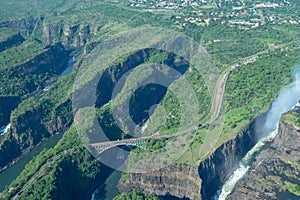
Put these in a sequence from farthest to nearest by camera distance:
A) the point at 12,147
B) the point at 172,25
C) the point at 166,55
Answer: the point at 172,25 < the point at 166,55 < the point at 12,147

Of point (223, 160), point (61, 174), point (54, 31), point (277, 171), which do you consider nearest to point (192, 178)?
point (223, 160)

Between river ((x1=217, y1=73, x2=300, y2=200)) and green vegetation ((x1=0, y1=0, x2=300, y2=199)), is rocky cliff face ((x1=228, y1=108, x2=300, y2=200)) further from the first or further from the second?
green vegetation ((x1=0, y1=0, x2=300, y2=199))

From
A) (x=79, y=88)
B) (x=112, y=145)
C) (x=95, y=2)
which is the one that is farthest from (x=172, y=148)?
(x=95, y=2)

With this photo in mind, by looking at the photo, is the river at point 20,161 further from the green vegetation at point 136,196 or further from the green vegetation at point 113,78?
the green vegetation at point 136,196

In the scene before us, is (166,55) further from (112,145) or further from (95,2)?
(95,2)

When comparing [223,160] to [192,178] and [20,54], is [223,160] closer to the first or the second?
[192,178]

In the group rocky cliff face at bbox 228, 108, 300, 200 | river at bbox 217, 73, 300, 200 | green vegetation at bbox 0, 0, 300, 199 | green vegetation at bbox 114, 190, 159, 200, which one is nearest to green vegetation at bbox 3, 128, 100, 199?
green vegetation at bbox 0, 0, 300, 199

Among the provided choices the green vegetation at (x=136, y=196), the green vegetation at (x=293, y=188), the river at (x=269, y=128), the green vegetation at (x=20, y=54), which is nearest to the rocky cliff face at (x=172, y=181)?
the river at (x=269, y=128)
